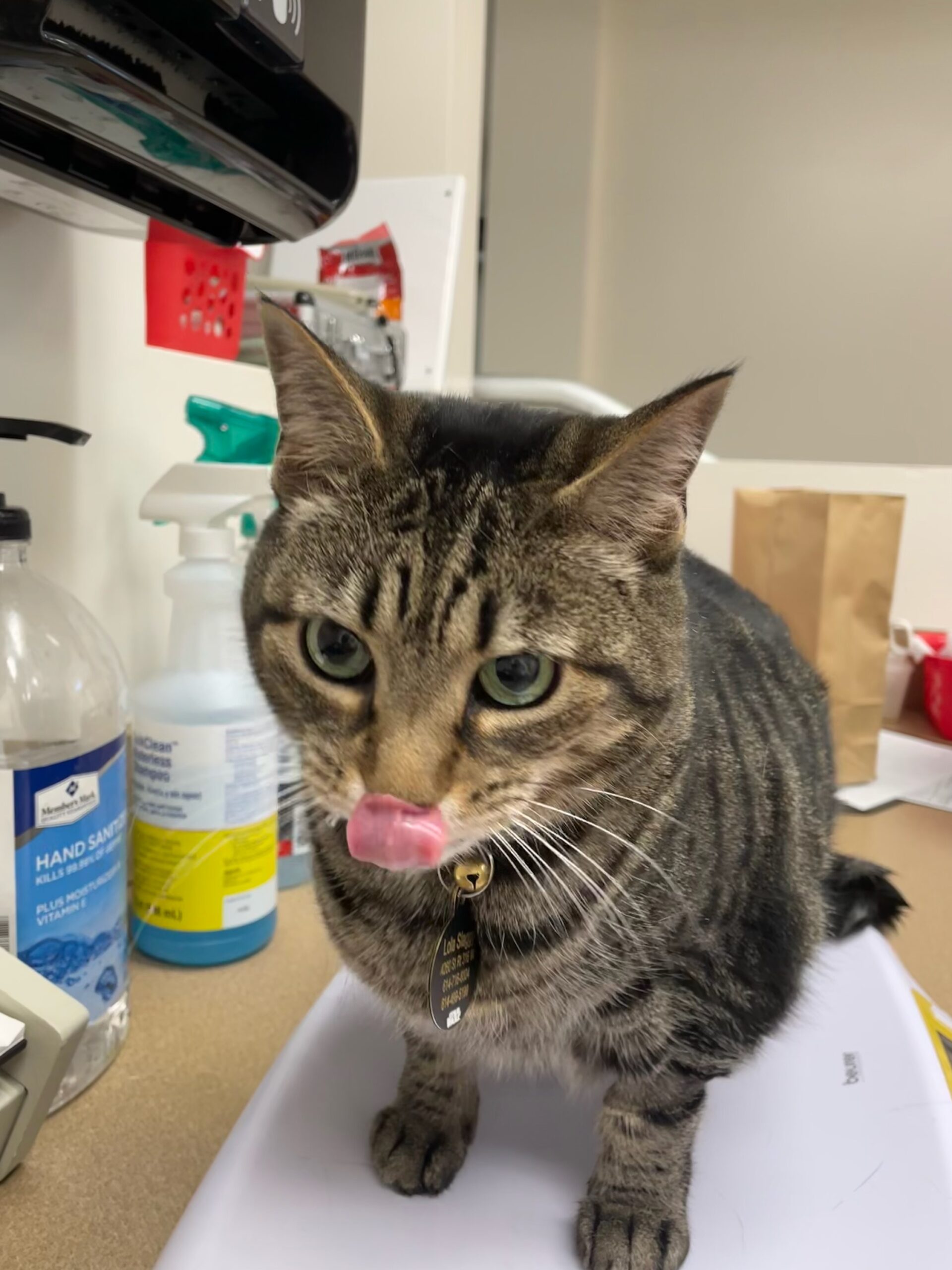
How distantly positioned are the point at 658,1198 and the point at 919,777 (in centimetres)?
98

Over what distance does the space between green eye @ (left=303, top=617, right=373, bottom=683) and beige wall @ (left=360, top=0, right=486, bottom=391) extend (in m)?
1.20

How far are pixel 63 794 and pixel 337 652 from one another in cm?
25

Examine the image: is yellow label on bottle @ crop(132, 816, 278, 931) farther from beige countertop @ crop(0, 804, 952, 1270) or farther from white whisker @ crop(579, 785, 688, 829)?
white whisker @ crop(579, 785, 688, 829)

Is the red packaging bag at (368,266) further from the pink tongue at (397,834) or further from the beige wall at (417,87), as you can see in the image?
the pink tongue at (397,834)

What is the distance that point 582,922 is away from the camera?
1.74ft

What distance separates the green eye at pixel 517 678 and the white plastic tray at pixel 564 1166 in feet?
1.05

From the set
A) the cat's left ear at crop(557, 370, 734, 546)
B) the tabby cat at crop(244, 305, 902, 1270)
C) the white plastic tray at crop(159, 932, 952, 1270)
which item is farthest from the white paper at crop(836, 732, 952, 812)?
the cat's left ear at crop(557, 370, 734, 546)

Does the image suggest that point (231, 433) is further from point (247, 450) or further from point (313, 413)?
point (313, 413)

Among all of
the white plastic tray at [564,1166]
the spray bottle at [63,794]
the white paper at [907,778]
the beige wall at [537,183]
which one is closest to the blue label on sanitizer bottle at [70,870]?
the spray bottle at [63,794]

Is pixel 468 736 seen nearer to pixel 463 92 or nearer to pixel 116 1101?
pixel 116 1101

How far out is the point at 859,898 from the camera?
2.72 feet

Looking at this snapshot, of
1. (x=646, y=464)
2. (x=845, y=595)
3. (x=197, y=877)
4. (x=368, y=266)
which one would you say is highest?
(x=368, y=266)

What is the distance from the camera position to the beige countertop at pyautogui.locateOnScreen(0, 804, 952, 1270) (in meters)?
0.53

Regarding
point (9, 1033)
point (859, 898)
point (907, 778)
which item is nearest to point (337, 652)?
Result: point (9, 1033)
